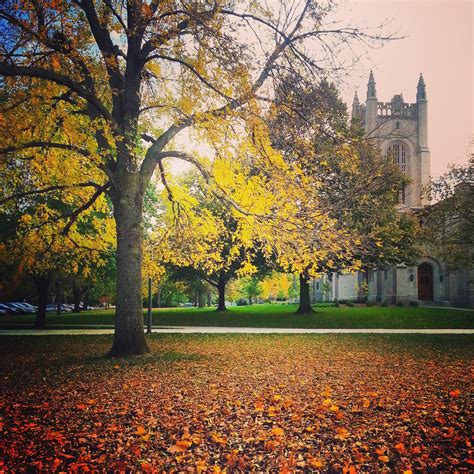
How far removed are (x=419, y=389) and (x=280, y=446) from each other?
11.0 ft

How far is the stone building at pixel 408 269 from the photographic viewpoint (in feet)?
128

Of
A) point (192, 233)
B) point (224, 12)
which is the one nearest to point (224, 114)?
point (224, 12)

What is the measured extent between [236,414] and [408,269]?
39.3 metres

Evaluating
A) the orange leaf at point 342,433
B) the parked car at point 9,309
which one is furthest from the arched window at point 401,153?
the orange leaf at point 342,433

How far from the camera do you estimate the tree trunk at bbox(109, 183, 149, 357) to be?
9.28 m

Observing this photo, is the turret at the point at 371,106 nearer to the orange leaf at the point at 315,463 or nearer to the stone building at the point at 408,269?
the stone building at the point at 408,269

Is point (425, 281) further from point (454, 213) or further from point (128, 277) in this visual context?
point (128, 277)

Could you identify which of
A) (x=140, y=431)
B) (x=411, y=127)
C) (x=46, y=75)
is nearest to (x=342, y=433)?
(x=140, y=431)

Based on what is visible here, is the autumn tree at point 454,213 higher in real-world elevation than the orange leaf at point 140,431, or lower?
higher

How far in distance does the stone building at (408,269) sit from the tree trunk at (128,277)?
81.3ft

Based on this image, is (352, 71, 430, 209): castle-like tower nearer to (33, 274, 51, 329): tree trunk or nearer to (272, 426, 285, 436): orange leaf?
(33, 274, 51, 329): tree trunk

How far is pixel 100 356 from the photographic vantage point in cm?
957

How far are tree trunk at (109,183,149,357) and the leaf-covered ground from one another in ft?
2.10

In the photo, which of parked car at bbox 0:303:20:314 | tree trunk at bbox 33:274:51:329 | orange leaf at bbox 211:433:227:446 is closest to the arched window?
tree trunk at bbox 33:274:51:329
